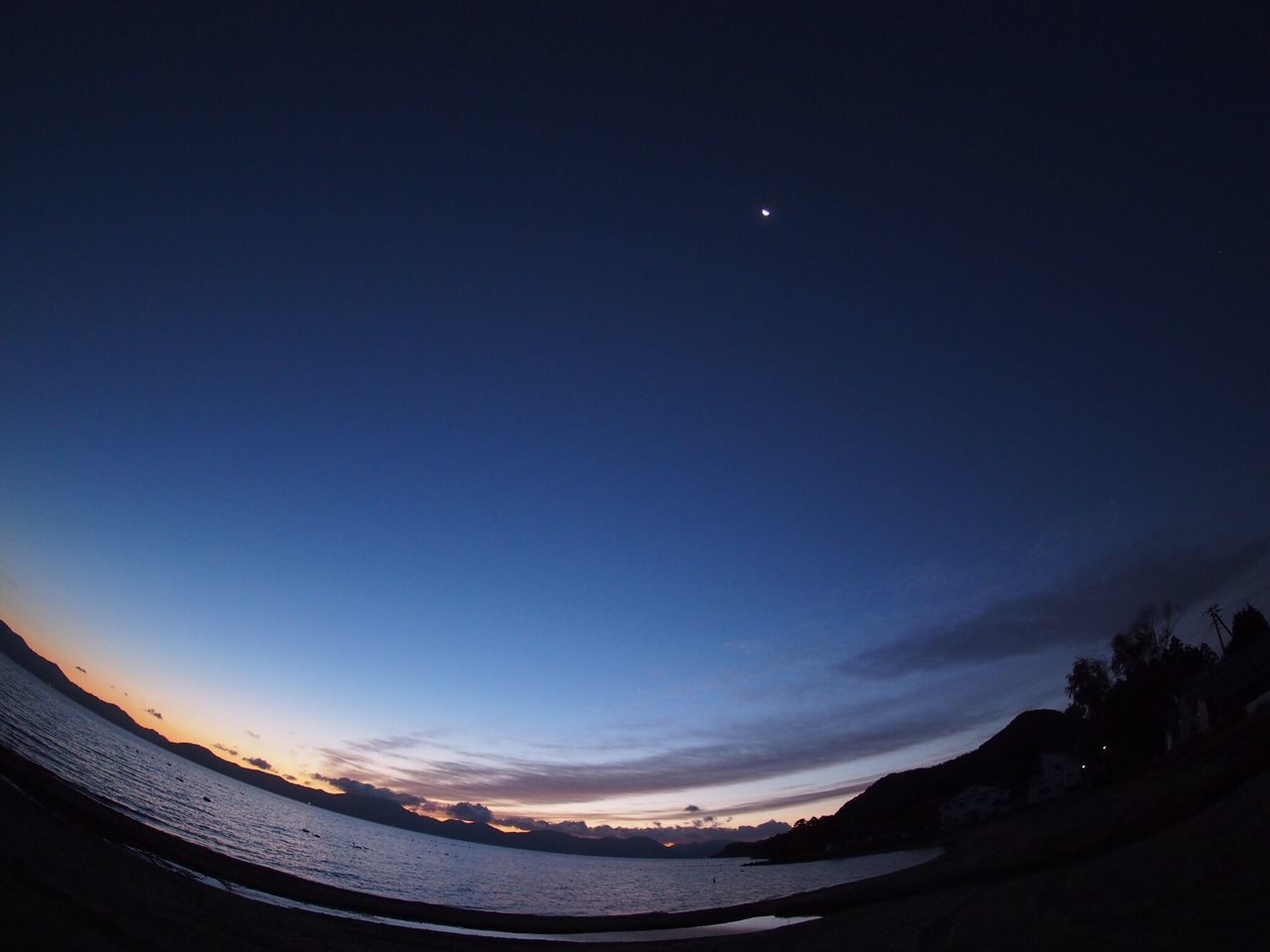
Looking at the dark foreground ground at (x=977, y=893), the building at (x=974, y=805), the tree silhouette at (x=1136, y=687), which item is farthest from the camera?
the building at (x=974, y=805)

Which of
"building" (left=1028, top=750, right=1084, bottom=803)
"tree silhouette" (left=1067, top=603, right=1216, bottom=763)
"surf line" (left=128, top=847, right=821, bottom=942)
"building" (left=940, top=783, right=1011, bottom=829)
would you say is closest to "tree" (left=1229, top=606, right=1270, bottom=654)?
"tree silhouette" (left=1067, top=603, right=1216, bottom=763)

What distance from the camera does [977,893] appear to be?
587 inches

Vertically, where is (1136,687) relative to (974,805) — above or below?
above

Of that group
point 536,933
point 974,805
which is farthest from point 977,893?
point 974,805

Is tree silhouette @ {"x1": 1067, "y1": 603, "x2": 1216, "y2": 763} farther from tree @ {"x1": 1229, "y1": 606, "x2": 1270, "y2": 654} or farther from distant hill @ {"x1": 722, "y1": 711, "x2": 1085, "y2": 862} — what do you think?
distant hill @ {"x1": 722, "y1": 711, "x2": 1085, "y2": 862}

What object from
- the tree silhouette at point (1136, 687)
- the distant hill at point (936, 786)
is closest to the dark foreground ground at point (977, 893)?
the tree silhouette at point (1136, 687)

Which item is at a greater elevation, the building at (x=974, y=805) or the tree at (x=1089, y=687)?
the tree at (x=1089, y=687)

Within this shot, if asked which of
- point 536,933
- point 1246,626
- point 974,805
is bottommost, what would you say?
point 536,933

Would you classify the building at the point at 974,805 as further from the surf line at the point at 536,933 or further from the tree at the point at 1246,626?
the surf line at the point at 536,933

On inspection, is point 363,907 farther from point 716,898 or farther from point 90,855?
point 716,898

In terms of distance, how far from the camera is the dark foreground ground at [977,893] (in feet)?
27.0

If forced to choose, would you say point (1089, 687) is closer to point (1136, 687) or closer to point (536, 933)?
point (1136, 687)

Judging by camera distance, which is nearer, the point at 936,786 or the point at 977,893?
the point at 977,893

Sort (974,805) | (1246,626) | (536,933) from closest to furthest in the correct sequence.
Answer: (536,933) → (1246,626) → (974,805)
